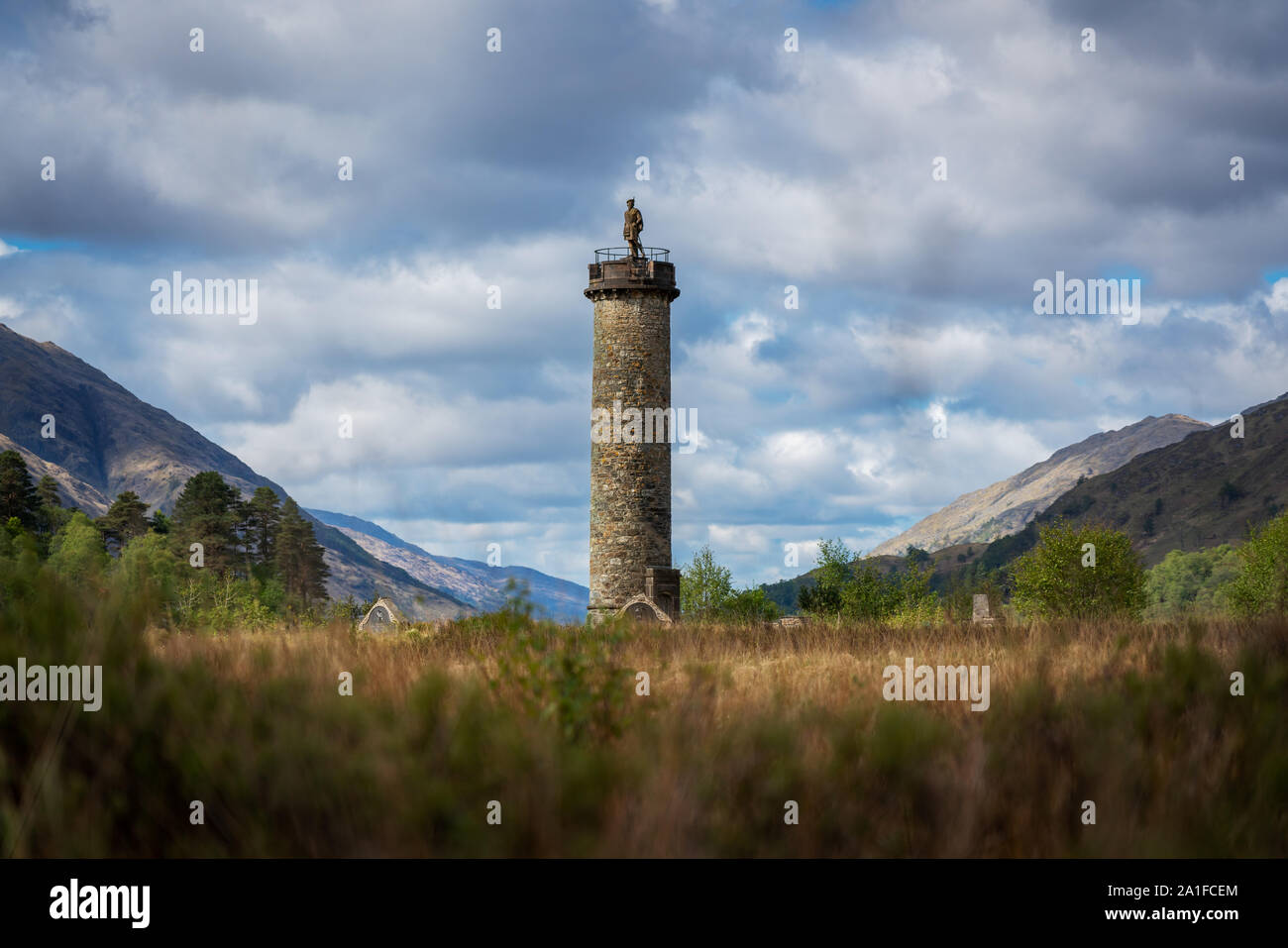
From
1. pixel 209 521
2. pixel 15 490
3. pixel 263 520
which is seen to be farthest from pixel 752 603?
pixel 15 490

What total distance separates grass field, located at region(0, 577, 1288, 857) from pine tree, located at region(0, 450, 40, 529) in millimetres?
74477

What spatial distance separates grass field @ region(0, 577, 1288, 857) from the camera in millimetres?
5789

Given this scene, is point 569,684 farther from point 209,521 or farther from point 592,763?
point 209,521

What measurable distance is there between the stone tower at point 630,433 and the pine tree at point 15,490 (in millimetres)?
47155

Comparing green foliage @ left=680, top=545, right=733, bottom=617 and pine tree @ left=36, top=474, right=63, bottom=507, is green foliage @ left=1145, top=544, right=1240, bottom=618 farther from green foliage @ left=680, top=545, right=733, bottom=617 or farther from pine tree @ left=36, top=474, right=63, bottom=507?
pine tree @ left=36, top=474, right=63, bottom=507

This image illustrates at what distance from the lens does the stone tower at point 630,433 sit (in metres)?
45.2

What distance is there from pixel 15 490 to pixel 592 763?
262 ft

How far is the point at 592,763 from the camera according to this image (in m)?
6.16

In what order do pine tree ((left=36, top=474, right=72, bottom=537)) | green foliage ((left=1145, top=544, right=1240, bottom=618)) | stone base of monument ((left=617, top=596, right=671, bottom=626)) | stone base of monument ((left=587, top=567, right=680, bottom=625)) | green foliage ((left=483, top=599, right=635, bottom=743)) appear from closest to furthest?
green foliage ((left=483, top=599, right=635, bottom=743)), stone base of monument ((left=617, top=596, right=671, bottom=626)), stone base of monument ((left=587, top=567, right=680, bottom=625)), pine tree ((left=36, top=474, right=72, bottom=537)), green foliage ((left=1145, top=544, right=1240, bottom=618))

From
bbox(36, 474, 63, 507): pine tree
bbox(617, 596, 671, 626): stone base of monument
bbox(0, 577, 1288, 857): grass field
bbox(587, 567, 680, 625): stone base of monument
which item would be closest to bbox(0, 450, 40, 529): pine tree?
bbox(36, 474, 63, 507): pine tree

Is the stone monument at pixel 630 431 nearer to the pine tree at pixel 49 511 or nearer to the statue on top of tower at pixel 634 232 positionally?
the statue on top of tower at pixel 634 232

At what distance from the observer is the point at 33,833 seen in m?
5.77
